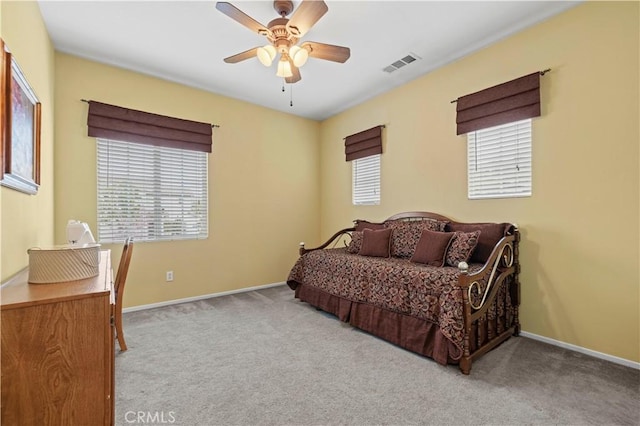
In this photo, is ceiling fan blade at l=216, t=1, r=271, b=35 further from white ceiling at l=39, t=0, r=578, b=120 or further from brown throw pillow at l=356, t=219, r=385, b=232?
brown throw pillow at l=356, t=219, r=385, b=232

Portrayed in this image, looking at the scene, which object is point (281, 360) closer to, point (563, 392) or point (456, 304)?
point (456, 304)

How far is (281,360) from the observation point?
7.23 ft

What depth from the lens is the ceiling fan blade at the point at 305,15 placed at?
182 cm

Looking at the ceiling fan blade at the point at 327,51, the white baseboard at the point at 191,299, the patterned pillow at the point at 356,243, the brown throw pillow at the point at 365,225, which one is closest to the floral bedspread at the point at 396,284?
the patterned pillow at the point at 356,243

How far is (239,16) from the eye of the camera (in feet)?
6.45

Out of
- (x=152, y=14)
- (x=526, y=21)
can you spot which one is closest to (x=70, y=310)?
(x=152, y=14)

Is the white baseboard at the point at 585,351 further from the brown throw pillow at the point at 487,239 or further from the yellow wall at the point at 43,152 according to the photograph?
the yellow wall at the point at 43,152

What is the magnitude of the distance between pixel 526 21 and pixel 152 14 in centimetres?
321

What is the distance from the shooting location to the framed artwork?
1493 mm

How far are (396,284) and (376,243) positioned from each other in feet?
2.95

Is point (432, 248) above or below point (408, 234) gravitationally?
below

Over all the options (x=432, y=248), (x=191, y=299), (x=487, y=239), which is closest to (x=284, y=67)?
(x=432, y=248)

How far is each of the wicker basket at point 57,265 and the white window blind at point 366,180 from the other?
3.34 metres

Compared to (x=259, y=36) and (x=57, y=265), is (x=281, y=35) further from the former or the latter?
(x=57, y=265)
